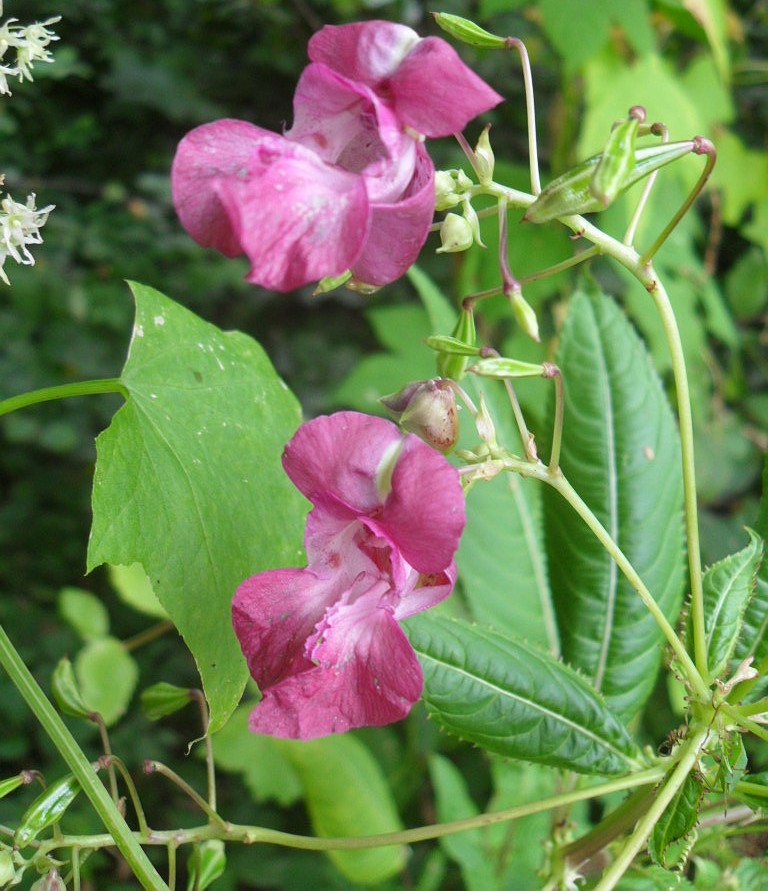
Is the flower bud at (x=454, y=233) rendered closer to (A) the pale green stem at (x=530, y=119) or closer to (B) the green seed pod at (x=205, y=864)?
(A) the pale green stem at (x=530, y=119)

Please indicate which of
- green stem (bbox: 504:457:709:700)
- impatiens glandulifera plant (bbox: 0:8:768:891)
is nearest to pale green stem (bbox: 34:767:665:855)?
impatiens glandulifera plant (bbox: 0:8:768:891)

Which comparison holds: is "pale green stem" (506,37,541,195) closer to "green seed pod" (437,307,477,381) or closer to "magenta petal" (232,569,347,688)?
"green seed pod" (437,307,477,381)

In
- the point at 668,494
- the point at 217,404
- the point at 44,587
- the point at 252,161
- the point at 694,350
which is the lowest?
the point at 44,587

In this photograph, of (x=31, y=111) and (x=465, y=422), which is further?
(x=31, y=111)

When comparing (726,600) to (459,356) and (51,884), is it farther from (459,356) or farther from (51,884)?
(51,884)

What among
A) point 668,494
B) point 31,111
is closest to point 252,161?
point 668,494

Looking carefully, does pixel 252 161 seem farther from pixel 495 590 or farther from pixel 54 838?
pixel 495 590

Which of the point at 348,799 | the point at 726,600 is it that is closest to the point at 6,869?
the point at 726,600
